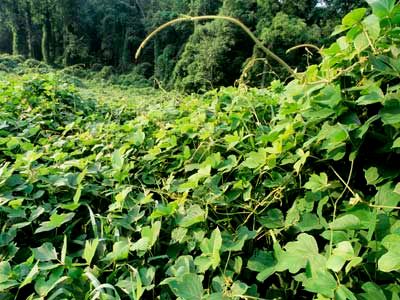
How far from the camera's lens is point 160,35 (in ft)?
61.0

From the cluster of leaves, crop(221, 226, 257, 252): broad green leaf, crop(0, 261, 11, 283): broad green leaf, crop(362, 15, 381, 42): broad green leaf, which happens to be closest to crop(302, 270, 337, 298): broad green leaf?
the cluster of leaves

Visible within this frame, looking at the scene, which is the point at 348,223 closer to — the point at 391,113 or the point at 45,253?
the point at 391,113

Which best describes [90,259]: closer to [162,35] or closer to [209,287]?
[209,287]

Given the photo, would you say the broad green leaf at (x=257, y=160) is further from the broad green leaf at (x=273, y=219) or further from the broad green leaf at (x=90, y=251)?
the broad green leaf at (x=90, y=251)

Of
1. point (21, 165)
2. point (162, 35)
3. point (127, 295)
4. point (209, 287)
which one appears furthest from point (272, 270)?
point (162, 35)

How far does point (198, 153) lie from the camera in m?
0.77

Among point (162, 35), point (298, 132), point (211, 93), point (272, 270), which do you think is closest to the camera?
point (272, 270)

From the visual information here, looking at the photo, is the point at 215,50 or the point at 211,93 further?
the point at 215,50

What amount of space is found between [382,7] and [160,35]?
62.9 feet

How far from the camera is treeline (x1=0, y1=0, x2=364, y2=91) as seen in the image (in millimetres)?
13312

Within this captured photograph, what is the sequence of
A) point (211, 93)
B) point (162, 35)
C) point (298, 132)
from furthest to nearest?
point (162, 35), point (211, 93), point (298, 132)

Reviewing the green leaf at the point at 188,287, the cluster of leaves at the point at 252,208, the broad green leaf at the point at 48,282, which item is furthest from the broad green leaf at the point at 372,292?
the broad green leaf at the point at 48,282

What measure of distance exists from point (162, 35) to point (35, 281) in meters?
19.1

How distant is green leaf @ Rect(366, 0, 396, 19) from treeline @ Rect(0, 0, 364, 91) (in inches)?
487
